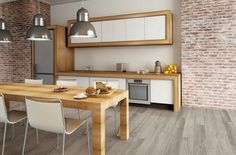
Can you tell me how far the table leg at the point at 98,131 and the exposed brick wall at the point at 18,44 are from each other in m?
4.86

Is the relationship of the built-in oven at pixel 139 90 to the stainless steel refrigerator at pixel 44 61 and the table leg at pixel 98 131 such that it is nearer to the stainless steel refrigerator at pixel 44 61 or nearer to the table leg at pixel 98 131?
the stainless steel refrigerator at pixel 44 61

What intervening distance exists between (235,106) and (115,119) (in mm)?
2847

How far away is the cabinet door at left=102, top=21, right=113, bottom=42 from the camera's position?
18.1 feet

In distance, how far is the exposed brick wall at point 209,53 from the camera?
181 inches

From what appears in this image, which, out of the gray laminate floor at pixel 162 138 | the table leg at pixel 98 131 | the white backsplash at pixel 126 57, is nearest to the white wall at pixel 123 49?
the white backsplash at pixel 126 57

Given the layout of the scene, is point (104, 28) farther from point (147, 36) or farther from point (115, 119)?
point (115, 119)

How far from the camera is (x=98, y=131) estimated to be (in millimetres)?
2244

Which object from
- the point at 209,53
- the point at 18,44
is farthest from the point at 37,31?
the point at 18,44

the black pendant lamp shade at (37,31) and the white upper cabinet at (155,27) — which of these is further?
the white upper cabinet at (155,27)

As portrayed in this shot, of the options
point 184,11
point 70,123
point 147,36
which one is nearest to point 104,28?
point 147,36

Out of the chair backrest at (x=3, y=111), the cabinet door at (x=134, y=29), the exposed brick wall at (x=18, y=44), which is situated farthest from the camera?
the exposed brick wall at (x=18, y=44)

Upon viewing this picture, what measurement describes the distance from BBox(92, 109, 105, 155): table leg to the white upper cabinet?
130 inches

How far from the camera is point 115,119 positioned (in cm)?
398

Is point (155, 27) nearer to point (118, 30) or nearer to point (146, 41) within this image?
point (146, 41)
